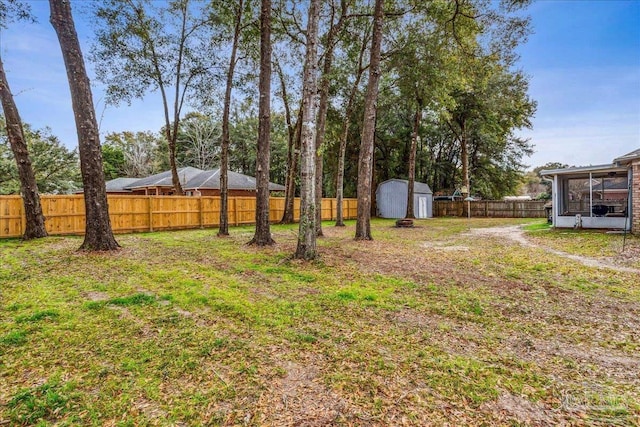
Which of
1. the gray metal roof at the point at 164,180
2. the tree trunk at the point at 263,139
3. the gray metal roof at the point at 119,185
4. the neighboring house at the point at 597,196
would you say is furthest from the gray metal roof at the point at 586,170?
the gray metal roof at the point at 119,185

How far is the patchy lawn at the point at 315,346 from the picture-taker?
6.31 ft

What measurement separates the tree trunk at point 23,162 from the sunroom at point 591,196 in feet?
55.1

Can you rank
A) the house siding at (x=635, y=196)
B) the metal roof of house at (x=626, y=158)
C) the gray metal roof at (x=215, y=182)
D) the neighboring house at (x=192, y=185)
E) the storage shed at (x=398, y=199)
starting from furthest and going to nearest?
1. the storage shed at (x=398, y=199)
2. the neighboring house at (x=192, y=185)
3. the gray metal roof at (x=215, y=182)
4. the house siding at (x=635, y=196)
5. the metal roof of house at (x=626, y=158)

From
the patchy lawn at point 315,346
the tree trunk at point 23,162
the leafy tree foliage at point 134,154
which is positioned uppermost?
the leafy tree foliage at point 134,154

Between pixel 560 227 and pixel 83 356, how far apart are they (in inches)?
592

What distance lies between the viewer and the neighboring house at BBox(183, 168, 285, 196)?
20500 mm

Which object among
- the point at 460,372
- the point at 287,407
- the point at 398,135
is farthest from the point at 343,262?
the point at 398,135

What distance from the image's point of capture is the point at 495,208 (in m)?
24.3

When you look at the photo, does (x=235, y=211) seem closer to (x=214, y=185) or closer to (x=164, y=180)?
(x=214, y=185)

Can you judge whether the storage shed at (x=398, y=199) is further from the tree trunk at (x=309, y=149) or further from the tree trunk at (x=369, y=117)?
the tree trunk at (x=309, y=149)

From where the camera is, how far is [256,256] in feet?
21.9

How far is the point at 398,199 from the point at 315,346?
68.4 feet

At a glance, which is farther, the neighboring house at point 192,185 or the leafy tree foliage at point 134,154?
the leafy tree foliage at point 134,154

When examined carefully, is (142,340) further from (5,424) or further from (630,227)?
(630,227)
